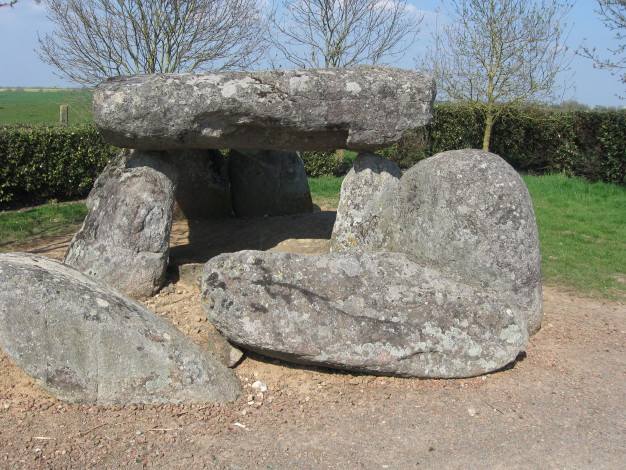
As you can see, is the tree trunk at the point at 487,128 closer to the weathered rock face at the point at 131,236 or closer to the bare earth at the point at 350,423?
the bare earth at the point at 350,423

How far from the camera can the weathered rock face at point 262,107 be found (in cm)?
529

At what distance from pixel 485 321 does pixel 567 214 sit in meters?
6.43

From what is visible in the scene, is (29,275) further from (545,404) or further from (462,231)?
(545,404)

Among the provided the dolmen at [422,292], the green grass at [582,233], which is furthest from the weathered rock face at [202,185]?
the green grass at [582,233]

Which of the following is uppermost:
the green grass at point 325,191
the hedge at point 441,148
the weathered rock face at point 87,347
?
the hedge at point 441,148

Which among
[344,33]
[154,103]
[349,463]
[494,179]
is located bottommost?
[349,463]

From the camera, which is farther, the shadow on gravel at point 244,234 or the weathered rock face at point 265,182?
the weathered rock face at point 265,182

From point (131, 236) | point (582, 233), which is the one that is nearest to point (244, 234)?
point (131, 236)

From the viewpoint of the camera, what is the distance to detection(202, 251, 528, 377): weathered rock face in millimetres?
4352

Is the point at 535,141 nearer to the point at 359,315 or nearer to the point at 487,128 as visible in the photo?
the point at 487,128

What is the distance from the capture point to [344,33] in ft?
46.4

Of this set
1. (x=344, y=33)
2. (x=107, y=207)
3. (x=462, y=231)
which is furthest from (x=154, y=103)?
(x=344, y=33)

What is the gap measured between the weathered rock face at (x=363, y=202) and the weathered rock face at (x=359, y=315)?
1.12 m

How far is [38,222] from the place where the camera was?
8.59 metres
